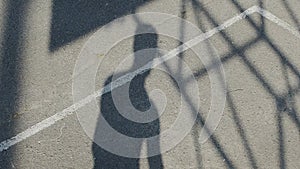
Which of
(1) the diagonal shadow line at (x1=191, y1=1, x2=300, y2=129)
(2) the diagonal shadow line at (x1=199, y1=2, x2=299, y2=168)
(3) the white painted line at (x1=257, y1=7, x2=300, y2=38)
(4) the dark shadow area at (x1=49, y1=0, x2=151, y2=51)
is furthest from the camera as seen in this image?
(3) the white painted line at (x1=257, y1=7, x2=300, y2=38)

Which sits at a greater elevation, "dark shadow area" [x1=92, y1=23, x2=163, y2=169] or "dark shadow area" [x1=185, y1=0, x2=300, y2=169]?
"dark shadow area" [x1=185, y1=0, x2=300, y2=169]

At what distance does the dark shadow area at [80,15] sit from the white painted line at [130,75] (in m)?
0.93

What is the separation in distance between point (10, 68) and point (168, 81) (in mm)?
2065

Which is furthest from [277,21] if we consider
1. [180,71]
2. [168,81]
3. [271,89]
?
[168,81]

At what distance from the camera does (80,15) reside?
6.11 metres

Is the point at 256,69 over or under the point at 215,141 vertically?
over

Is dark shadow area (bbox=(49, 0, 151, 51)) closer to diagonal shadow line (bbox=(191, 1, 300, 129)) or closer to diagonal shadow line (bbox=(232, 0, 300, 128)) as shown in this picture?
diagonal shadow line (bbox=(191, 1, 300, 129))

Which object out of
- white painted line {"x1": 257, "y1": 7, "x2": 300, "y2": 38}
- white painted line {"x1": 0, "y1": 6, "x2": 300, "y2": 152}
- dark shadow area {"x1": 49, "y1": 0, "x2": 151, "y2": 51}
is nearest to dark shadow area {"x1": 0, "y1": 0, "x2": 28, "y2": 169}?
white painted line {"x1": 0, "y1": 6, "x2": 300, "y2": 152}

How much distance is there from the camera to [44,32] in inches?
231

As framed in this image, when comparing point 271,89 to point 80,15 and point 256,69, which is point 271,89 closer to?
point 256,69

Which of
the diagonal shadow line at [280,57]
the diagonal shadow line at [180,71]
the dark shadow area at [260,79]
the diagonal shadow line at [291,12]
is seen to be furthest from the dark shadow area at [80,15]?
the diagonal shadow line at [291,12]

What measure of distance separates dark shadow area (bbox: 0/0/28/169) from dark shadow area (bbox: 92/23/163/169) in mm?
1029

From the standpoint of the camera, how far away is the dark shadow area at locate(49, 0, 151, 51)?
587 centimetres

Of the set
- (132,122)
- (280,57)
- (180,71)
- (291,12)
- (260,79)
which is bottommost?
(132,122)
